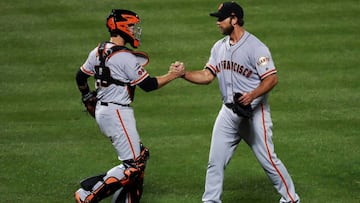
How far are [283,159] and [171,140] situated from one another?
1.54 meters

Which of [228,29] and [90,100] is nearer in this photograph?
[228,29]

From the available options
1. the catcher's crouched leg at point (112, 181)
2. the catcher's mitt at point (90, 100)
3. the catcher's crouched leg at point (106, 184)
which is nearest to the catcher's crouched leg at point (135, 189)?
the catcher's crouched leg at point (112, 181)

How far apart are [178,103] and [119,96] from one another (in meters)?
3.63

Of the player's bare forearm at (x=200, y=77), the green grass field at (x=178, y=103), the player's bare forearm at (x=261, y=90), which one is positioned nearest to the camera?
the player's bare forearm at (x=261, y=90)

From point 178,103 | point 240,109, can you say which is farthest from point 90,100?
point 178,103

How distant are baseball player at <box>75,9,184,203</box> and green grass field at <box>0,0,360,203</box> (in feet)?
2.61

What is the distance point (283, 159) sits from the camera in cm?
1031

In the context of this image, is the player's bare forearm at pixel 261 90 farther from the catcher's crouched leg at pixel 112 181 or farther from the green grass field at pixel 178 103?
the green grass field at pixel 178 103

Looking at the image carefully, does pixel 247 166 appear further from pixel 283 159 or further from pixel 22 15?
pixel 22 15

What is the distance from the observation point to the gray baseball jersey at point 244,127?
8547 mm

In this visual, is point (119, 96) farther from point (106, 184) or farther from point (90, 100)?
point (106, 184)

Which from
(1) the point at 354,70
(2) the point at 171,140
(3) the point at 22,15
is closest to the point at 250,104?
(2) the point at 171,140

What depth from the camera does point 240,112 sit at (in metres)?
8.41

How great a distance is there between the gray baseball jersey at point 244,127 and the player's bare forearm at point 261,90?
3.9 inches
